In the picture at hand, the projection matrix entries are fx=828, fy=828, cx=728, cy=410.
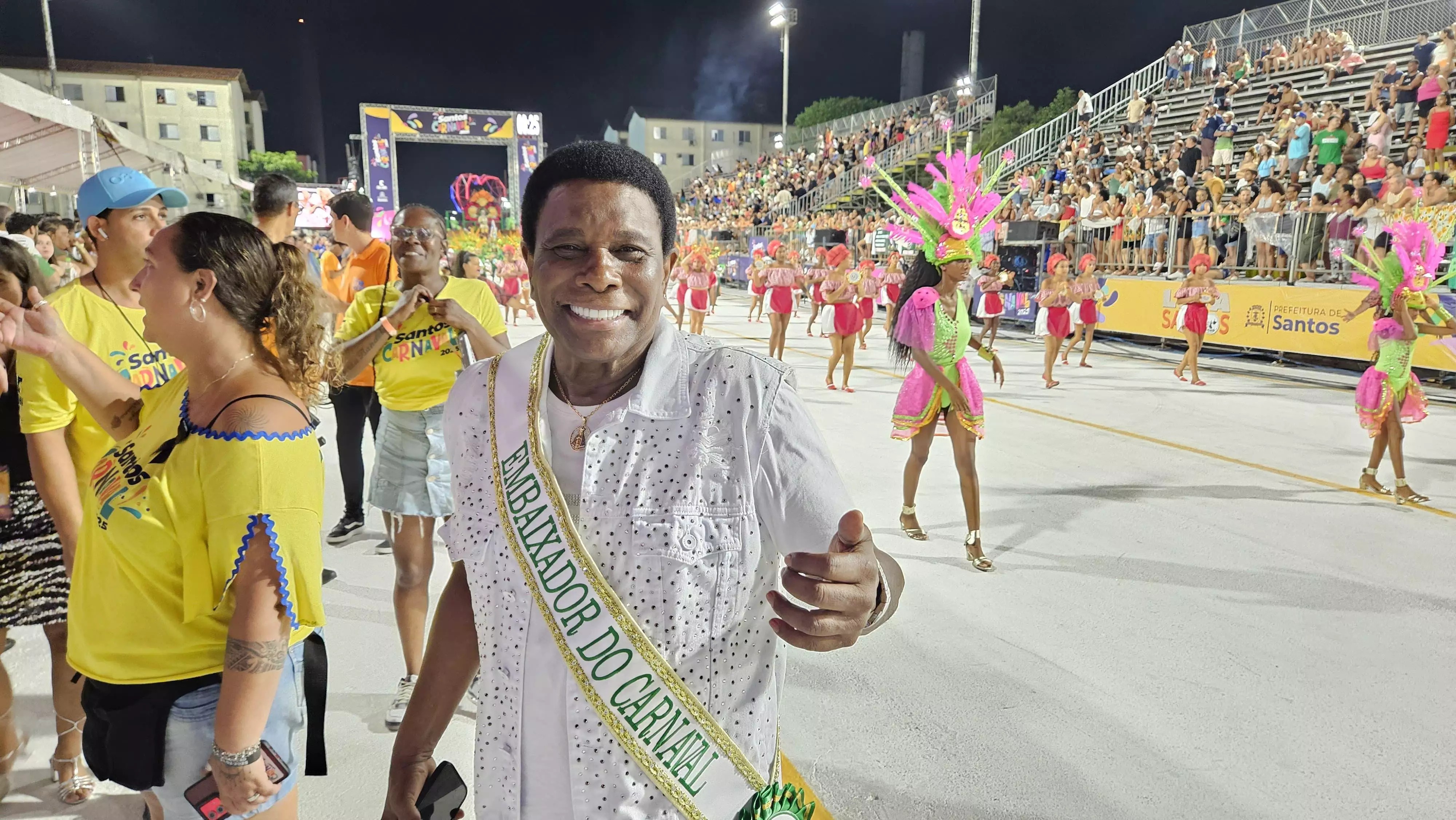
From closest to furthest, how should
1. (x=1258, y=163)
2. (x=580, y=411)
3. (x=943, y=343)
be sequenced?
(x=580, y=411) → (x=943, y=343) → (x=1258, y=163)

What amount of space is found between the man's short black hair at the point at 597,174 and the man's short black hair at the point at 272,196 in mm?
Result: 3384

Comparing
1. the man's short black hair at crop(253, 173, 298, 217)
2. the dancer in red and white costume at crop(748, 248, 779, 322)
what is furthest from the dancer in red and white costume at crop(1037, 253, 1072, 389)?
the man's short black hair at crop(253, 173, 298, 217)

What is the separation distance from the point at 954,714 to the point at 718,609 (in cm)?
228

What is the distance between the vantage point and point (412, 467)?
10.5 ft

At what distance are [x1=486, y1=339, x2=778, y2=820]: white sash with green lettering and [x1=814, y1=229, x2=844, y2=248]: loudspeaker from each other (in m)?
26.4

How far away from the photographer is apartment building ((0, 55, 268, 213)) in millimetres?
50469

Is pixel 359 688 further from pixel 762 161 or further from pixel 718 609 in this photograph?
pixel 762 161

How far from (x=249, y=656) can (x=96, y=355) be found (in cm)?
134

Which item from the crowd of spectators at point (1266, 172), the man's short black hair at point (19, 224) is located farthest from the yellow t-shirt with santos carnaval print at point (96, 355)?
the crowd of spectators at point (1266, 172)

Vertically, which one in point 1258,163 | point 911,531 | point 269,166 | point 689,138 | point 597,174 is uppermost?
point 689,138

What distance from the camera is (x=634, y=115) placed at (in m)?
73.4

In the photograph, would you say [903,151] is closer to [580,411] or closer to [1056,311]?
[1056,311]

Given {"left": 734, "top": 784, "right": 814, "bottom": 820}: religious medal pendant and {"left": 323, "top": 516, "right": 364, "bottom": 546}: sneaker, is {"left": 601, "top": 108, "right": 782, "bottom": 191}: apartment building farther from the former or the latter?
{"left": 734, "top": 784, "right": 814, "bottom": 820}: religious medal pendant

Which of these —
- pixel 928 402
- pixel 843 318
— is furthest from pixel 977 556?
pixel 843 318
